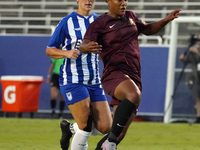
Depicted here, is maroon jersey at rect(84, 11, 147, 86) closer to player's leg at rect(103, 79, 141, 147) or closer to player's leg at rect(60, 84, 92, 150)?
player's leg at rect(103, 79, 141, 147)

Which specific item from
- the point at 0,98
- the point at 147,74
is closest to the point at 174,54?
the point at 147,74

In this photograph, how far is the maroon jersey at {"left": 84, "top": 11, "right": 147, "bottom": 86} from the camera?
14.3 feet

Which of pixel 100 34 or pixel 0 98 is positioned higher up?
pixel 100 34

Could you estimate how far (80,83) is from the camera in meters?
4.96

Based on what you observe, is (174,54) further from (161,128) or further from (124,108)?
(124,108)

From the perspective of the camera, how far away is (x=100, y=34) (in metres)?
4.43

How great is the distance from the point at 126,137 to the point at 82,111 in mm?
3056

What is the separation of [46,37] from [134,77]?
294 inches

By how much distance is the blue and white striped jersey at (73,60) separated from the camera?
16.3 feet

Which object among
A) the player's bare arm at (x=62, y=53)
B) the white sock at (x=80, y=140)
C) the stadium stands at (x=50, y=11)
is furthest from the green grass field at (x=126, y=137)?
the stadium stands at (x=50, y=11)

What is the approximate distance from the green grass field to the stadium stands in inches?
174

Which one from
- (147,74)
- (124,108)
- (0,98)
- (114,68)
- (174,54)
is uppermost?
(114,68)

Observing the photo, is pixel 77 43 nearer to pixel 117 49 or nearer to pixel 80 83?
pixel 80 83

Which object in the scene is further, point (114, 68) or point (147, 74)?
point (147, 74)
